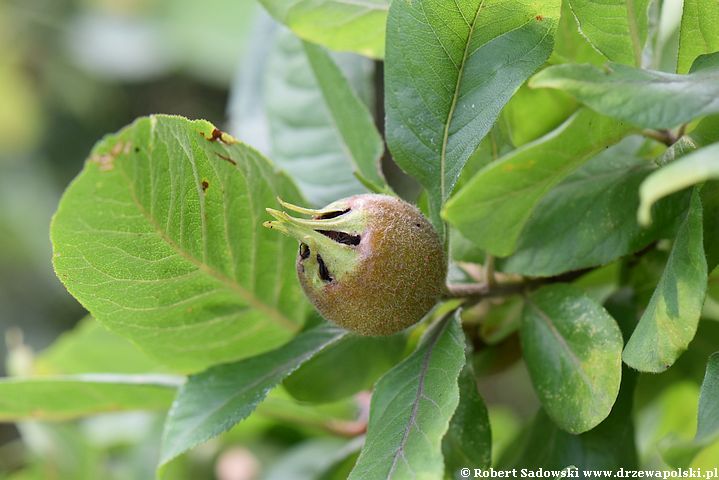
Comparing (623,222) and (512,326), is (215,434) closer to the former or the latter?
(512,326)

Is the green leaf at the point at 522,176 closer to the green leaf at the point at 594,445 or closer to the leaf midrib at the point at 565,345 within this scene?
the leaf midrib at the point at 565,345

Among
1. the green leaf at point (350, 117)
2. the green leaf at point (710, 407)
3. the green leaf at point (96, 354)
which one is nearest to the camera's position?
the green leaf at point (710, 407)

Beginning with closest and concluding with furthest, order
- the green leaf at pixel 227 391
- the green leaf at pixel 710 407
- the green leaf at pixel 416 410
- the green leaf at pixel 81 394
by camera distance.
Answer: the green leaf at pixel 710 407 → the green leaf at pixel 416 410 → the green leaf at pixel 227 391 → the green leaf at pixel 81 394

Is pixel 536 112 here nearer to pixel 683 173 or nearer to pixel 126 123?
pixel 683 173

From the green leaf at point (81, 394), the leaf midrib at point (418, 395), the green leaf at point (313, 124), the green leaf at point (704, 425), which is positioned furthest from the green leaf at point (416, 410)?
the green leaf at point (81, 394)

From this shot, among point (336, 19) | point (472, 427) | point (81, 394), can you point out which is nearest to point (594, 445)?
point (472, 427)
